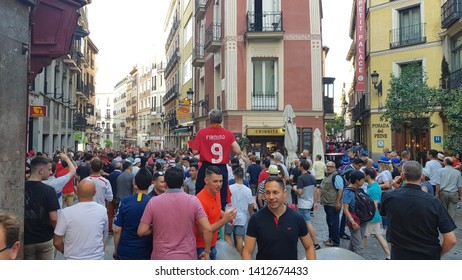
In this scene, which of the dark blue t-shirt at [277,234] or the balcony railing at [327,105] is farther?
the balcony railing at [327,105]

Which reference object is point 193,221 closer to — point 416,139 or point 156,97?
point 416,139

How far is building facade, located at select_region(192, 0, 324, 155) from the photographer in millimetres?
21859

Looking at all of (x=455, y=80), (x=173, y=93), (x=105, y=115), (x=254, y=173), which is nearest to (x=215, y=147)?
(x=254, y=173)

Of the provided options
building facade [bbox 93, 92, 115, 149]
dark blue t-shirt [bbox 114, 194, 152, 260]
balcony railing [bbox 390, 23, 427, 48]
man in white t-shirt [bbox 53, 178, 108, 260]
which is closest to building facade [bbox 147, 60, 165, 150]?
building facade [bbox 93, 92, 115, 149]

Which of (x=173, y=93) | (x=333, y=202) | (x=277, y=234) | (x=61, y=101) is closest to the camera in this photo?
(x=277, y=234)

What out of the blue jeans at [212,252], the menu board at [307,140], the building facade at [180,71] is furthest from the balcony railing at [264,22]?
the blue jeans at [212,252]

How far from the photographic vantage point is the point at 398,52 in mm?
24094

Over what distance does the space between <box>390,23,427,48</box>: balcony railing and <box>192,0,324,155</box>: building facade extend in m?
5.44

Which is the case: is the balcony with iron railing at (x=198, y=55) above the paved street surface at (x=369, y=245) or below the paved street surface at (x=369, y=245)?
above

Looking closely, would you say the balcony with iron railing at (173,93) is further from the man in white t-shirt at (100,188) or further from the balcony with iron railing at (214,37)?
the man in white t-shirt at (100,188)

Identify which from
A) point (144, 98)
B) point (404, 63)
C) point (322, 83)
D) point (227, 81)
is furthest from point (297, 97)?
point (144, 98)

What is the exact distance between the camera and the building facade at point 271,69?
21.9 meters

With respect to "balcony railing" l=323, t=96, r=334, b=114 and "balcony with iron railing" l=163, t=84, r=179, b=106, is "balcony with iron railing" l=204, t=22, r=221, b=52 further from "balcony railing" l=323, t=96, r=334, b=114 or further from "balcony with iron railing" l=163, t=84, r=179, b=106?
"balcony with iron railing" l=163, t=84, r=179, b=106

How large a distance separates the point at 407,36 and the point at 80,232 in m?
24.5
